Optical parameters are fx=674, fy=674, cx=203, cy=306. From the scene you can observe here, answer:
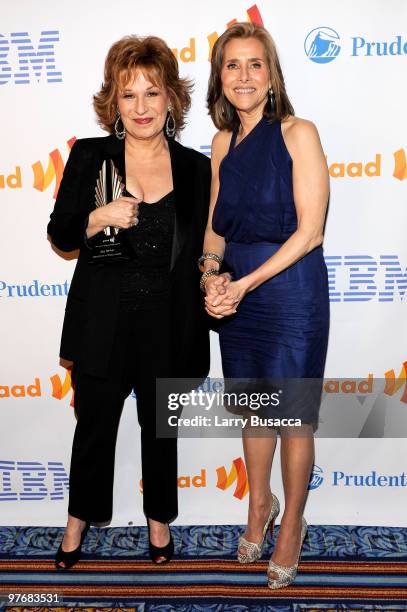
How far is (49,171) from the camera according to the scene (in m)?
2.76

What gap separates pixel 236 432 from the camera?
9.98 feet

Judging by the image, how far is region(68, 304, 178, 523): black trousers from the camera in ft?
8.09

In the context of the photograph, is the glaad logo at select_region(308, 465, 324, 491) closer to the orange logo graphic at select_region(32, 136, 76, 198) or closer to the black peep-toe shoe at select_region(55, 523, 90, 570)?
the black peep-toe shoe at select_region(55, 523, 90, 570)

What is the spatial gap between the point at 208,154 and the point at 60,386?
3.94 ft

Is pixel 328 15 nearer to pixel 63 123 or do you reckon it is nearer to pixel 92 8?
pixel 92 8

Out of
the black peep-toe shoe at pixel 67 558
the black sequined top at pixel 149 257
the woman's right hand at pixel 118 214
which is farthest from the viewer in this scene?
the black peep-toe shoe at pixel 67 558

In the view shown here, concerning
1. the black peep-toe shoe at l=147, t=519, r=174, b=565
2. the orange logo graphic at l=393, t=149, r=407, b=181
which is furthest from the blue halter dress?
the black peep-toe shoe at l=147, t=519, r=174, b=565

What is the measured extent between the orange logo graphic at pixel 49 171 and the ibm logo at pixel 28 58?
0.30m

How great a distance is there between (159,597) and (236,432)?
31.0 inches

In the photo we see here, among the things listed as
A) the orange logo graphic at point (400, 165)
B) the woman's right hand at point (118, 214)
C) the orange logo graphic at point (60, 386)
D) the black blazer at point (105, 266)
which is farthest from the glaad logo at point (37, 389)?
the orange logo graphic at point (400, 165)

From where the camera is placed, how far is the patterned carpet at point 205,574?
252 cm

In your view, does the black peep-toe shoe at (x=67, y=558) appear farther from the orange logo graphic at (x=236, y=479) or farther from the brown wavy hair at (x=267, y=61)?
the brown wavy hair at (x=267, y=61)

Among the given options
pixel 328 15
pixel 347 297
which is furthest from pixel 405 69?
pixel 347 297

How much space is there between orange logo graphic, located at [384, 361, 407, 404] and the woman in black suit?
86 centimetres
